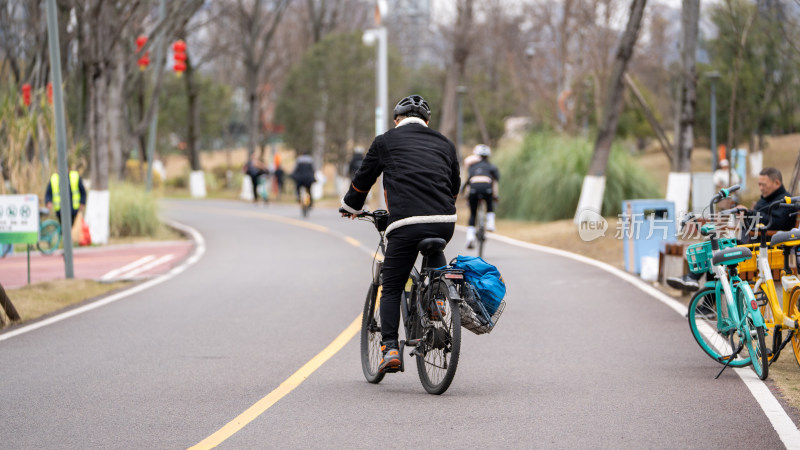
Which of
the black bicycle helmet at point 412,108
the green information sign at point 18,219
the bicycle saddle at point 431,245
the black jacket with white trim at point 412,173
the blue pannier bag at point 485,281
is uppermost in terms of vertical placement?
the black bicycle helmet at point 412,108

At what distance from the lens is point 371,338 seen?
26.2ft

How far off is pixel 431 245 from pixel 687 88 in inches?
635

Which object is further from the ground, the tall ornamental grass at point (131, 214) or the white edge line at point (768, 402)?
the white edge line at point (768, 402)

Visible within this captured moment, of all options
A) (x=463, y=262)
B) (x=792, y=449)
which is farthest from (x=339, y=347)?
(x=792, y=449)

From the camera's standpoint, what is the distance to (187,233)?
2617 centimetres

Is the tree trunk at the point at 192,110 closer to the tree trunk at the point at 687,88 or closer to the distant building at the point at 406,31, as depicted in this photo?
the distant building at the point at 406,31

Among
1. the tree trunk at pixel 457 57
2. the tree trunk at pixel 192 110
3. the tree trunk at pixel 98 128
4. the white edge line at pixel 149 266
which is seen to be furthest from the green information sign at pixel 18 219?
the tree trunk at pixel 192 110

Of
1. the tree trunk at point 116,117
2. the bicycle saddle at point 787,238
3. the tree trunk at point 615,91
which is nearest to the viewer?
the bicycle saddle at point 787,238

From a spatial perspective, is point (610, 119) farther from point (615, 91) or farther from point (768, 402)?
point (768, 402)

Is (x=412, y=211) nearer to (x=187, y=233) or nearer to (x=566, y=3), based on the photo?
(x=187, y=233)

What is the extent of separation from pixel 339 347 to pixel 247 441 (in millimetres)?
3540

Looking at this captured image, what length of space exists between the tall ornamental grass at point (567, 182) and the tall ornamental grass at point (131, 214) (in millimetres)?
8778

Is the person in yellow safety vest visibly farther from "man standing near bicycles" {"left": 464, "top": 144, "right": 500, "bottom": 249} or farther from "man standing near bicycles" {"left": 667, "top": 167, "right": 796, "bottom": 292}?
"man standing near bicycles" {"left": 667, "top": 167, "right": 796, "bottom": 292}

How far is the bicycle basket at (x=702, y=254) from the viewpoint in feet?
28.0
